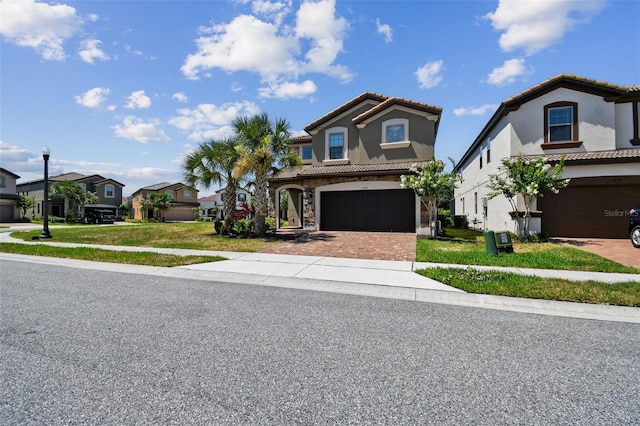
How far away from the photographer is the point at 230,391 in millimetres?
2920

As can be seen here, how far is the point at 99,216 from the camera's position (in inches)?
1497

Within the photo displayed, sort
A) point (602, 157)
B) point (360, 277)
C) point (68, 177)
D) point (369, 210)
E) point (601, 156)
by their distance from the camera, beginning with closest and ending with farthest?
point (360, 277) < point (602, 157) < point (601, 156) < point (369, 210) < point (68, 177)

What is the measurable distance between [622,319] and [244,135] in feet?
50.6

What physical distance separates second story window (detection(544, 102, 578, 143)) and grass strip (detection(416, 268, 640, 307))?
10961mm

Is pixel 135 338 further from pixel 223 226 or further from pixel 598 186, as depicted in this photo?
pixel 598 186

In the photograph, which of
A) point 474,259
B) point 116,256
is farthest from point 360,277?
point 116,256

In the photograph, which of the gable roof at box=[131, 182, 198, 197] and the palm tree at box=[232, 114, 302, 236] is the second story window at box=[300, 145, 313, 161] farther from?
the gable roof at box=[131, 182, 198, 197]

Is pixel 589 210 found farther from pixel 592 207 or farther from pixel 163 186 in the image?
pixel 163 186

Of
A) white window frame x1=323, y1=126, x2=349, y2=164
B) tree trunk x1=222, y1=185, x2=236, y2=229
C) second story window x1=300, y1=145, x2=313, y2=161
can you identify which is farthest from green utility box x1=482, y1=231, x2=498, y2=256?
second story window x1=300, y1=145, x2=313, y2=161

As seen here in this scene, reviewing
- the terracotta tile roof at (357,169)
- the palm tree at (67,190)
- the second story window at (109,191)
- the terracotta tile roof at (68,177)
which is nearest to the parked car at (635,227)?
the terracotta tile roof at (357,169)

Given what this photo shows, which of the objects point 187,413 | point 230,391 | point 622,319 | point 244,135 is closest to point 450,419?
point 230,391

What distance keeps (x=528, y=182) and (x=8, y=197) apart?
174ft

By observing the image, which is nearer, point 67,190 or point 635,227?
point 635,227

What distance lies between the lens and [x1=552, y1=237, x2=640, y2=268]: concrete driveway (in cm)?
1011
